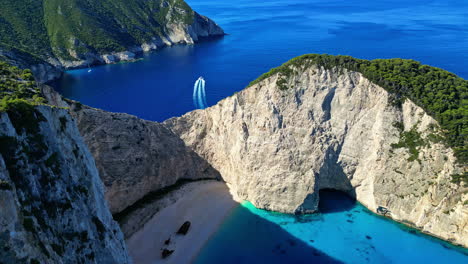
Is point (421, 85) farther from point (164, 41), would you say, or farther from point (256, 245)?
point (164, 41)

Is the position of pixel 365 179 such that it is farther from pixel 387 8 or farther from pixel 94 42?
pixel 387 8

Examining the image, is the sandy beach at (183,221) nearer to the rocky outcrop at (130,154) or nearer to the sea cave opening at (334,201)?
the rocky outcrop at (130,154)

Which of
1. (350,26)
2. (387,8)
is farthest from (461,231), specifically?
(387,8)

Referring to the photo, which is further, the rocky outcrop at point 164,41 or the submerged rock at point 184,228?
the rocky outcrop at point 164,41

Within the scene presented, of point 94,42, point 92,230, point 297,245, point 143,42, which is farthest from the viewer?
point 143,42

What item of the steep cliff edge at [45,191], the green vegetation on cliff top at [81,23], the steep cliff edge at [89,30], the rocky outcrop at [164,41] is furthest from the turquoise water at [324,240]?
the green vegetation on cliff top at [81,23]

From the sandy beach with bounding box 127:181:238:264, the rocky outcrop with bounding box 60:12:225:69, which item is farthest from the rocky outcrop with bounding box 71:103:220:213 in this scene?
the rocky outcrop with bounding box 60:12:225:69
